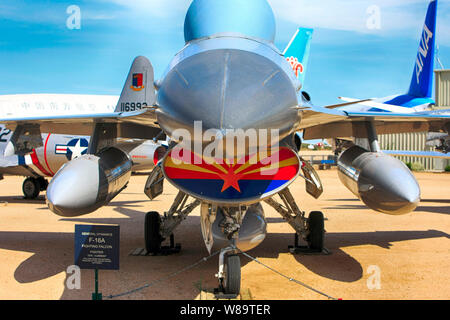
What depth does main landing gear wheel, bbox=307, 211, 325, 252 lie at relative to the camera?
27.8 feet

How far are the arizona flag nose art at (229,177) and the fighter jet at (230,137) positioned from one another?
14mm

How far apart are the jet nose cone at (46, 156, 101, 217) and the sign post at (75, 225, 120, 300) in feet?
2.02

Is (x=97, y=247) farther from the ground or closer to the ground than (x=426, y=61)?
closer to the ground

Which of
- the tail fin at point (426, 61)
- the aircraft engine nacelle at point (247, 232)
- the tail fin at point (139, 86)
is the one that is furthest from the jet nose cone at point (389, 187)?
the tail fin at point (426, 61)

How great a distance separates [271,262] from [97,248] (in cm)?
369

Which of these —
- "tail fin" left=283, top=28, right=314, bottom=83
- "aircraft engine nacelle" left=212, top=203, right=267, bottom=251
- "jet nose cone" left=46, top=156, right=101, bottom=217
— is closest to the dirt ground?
"aircraft engine nacelle" left=212, top=203, right=267, bottom=251

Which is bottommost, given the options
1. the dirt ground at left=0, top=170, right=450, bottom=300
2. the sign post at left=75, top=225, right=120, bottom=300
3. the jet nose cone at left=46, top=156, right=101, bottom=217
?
the dirt ground at left=0, top=170, right=450, bottom=300

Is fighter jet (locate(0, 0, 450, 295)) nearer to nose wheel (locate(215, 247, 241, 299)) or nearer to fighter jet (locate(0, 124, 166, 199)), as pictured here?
nose wheel (locate(215, 247, 241, 299))

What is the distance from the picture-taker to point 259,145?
3.96m

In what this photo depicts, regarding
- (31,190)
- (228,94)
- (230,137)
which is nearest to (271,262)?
(230,137)

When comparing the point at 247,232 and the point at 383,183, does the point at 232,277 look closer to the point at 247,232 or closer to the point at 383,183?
the point at 247,232

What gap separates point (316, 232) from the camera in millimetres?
8523

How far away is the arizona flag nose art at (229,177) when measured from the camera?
17.5 feet

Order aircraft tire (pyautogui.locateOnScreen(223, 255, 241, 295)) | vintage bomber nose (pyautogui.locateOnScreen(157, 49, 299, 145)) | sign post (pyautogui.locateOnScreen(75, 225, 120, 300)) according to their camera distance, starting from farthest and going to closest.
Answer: aircraft tire (pyautogui.locateOnScreen(223, 255, 241, 295))
sign post (pyautogui.locateOnScreen(75, 225, 120, 300))
vintage bomber nose (pyautogui.locateOnScreen(157, 49, 299, 145))
